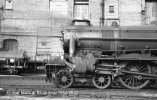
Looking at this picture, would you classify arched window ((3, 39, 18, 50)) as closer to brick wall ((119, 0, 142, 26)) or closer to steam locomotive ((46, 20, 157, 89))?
brick wall ((119, 0, 142, 26))

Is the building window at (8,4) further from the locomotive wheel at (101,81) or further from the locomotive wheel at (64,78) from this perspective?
the locomotive wheel at (101,81)

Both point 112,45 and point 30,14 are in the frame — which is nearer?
point 112,45

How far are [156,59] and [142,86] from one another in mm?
1183

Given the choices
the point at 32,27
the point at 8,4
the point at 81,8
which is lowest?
the point at 32,27

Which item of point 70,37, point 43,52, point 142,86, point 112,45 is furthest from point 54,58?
point 43,52

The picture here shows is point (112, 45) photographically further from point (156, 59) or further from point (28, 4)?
point (28, 4)

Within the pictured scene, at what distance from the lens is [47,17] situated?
20859mm

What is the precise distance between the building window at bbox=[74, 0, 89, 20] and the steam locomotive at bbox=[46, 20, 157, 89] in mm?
10693

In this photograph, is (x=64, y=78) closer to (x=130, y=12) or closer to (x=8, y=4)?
(x=130, y=12)

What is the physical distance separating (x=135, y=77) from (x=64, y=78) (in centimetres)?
279

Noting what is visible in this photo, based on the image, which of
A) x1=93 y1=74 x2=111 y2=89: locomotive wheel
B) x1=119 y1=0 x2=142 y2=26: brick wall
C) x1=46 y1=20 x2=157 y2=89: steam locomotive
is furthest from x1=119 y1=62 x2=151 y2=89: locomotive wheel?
x1=119 y1=0 x2=142 y2=26: brick wall

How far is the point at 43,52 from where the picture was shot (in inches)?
792

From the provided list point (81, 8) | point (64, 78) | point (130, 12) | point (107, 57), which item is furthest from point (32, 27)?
point (107, 57)

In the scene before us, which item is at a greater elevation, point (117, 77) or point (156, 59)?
point (156, 59)
